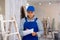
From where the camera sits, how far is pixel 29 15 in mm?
2947

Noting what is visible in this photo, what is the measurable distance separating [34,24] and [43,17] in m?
8.10

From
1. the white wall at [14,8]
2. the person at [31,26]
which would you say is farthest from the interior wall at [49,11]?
the person at [31,26]

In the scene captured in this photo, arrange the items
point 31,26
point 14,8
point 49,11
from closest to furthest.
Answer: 1. point 31,26
2. point 14,8
3. point 49,11

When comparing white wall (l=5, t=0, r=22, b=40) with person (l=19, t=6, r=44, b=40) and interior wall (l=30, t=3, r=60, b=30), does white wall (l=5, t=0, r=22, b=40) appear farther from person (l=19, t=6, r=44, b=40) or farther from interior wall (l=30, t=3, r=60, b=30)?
interior wall (l=30, t=3, r=60, b=30)

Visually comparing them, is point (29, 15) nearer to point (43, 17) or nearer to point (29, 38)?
point (29, 38)

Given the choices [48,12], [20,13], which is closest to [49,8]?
[48,12]

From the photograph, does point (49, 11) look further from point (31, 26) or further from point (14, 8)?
point (31, 26)

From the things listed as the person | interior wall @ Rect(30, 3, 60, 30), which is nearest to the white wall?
the person

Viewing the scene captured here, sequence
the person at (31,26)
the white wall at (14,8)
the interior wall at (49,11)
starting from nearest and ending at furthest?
the person at (31,26) < the white wall at (14,8) < the interior wall at (49,11)

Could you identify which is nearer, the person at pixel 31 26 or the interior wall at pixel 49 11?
the person at pixel 31 26

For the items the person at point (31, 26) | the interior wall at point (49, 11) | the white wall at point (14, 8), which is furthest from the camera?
the interior wall at point (49, 11)

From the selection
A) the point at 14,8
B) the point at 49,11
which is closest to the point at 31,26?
the point at 14,8

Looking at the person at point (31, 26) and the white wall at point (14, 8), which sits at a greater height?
the white wall at point (14, 8)

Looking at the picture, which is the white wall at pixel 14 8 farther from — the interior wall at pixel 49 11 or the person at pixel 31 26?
the interior wall at pixel 49 11
